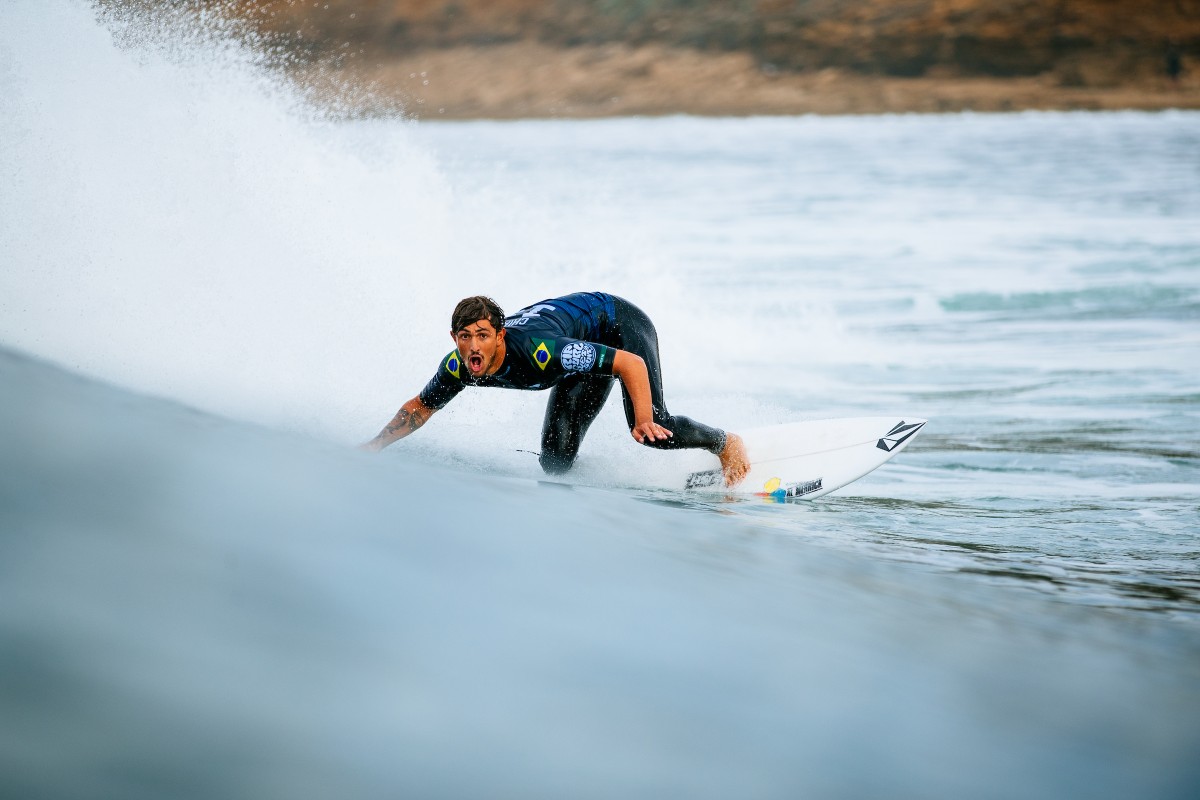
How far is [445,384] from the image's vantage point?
16.4ft

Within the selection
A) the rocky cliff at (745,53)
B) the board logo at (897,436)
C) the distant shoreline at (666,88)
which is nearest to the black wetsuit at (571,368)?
the board logo at (897,436)

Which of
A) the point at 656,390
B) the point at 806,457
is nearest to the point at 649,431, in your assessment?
the point at 656,390

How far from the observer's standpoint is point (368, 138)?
13742 millimetres

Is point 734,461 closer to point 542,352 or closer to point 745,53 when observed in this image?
point 542,352

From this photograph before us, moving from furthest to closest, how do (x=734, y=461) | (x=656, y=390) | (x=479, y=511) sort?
1. (x=734, y=461)
2. (x=656, y=390)
3. (x=479, y=511)

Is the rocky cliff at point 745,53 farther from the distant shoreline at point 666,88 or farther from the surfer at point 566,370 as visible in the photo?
the surfer at point 566,370

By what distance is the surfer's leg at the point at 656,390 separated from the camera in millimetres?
5406

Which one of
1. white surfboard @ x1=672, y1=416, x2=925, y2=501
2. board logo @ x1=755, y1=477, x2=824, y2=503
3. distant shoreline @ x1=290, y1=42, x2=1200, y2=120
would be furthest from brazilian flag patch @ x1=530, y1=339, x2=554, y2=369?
distant shoreline @ x1=290, y1=42, x2=1200, y2=120

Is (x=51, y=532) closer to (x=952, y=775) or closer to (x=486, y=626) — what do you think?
(x=486, y=626)

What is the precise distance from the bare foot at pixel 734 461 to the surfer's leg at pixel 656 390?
2.9 inches

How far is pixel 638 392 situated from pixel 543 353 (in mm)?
404

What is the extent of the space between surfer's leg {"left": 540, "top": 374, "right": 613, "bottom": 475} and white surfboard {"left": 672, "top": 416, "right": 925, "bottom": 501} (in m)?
0.53

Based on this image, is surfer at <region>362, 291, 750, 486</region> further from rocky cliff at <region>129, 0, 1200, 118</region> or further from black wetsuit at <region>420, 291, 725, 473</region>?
rocky cliff at <region>129, 0, 1200, 118</region>

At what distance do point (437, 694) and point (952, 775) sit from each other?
891 millimetres
